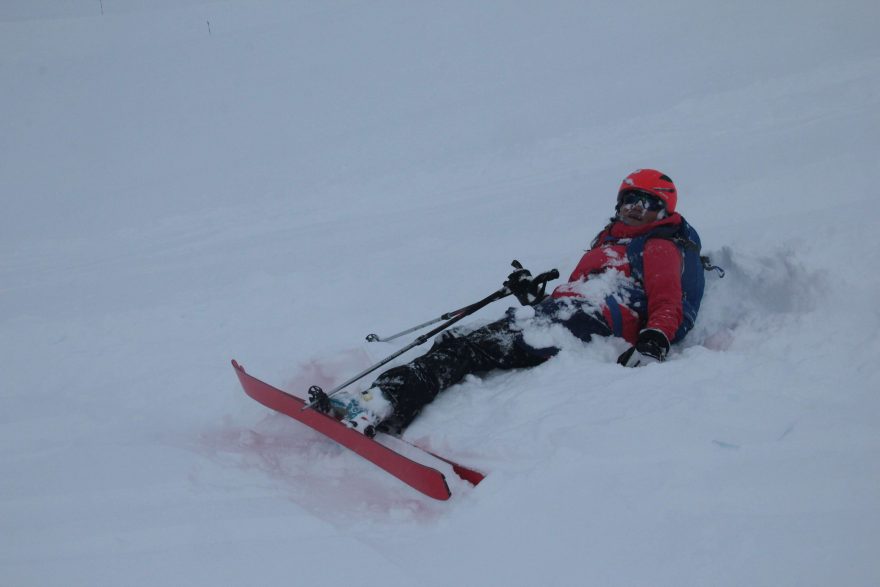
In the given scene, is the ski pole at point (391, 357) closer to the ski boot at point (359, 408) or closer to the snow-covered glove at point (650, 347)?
the ski boot at point (359, 408)

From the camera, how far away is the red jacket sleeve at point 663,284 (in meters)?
3.55

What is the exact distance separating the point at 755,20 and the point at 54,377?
1101cm

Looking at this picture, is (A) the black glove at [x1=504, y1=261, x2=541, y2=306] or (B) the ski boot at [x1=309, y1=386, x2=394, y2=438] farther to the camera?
(A) the black glove at [x1=504, y1=261, x2=541, y2=306]

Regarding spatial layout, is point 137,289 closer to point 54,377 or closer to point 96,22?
point 54,377

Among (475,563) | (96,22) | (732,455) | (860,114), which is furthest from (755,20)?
(96,22)

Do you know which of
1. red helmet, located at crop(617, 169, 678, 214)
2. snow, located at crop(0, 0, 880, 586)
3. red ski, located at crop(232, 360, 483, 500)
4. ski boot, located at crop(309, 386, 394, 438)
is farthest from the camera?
red helmet, located at crop(617, 169, 678, 214)

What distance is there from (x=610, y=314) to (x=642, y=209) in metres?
0.73

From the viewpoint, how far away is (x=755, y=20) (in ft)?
34.3

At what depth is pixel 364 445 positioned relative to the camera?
321cm

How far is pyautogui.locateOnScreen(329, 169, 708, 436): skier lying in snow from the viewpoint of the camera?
3441 mm

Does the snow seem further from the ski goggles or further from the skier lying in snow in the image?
the ski goggles

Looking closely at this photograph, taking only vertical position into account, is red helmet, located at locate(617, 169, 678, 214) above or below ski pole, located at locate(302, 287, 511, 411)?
above

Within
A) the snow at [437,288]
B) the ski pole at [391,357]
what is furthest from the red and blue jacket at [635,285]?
the ski pole at [391,357]

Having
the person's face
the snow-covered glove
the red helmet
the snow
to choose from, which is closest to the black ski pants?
the snow
